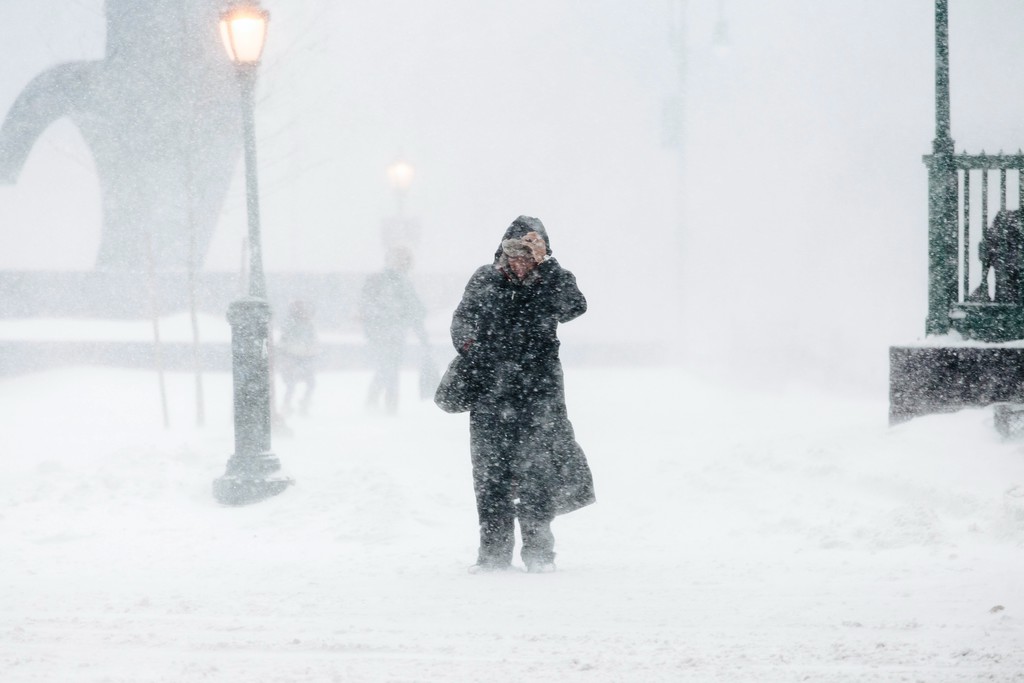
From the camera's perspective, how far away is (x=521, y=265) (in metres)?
5.48

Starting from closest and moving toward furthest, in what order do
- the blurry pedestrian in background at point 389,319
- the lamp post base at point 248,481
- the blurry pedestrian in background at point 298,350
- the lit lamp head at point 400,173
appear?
1. the lamp post base at point 248,481
2. the blurry pedestrian in background at point 298,350
3. the blurry pedestrian in background at point 389,319
4. the lit lamp head at point 400,173

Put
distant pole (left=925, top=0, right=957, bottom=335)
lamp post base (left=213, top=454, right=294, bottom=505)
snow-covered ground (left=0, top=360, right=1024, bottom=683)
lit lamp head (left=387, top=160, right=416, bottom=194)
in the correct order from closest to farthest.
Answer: snow-covered ground (left=0, top=360, right=1024, bottom=683) < lamp post base (left=213, top=454, right=294, bottom=505) < distant pole (left=925, top=0, right=957, bottom=335) < lit lamp head (left=387, top=160, right=416, bottom=194)

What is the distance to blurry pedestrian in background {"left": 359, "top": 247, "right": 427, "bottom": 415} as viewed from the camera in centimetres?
1413

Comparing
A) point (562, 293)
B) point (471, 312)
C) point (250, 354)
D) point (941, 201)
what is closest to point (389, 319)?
point (250, 354)

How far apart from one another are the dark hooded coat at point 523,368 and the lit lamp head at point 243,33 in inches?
157

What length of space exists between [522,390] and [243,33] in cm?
443

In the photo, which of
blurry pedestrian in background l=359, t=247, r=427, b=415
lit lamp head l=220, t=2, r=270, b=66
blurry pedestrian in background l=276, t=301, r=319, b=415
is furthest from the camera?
blurry pedestrian in background l=359, t=247, r=427, b=415

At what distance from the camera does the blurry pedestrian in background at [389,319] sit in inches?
556

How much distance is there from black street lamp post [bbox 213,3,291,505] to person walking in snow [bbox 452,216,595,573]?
308 cm

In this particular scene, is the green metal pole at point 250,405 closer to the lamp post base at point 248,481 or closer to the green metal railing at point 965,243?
the lamp post base at point 248,481

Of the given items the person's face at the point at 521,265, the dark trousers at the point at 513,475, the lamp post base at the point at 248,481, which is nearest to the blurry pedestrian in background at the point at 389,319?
the lamp post base at the point at 248,481

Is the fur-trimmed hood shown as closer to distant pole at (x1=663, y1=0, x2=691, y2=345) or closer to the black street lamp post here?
the black street lamp post

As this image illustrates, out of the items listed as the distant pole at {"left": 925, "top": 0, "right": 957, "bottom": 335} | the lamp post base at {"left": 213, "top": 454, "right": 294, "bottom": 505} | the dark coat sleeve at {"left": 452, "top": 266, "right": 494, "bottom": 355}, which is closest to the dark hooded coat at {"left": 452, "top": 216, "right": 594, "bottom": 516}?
the dark coat sleeve at {"left": 452, "top": 266, "right": 494, "bottom": 355}

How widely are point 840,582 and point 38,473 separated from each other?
6.07 m
